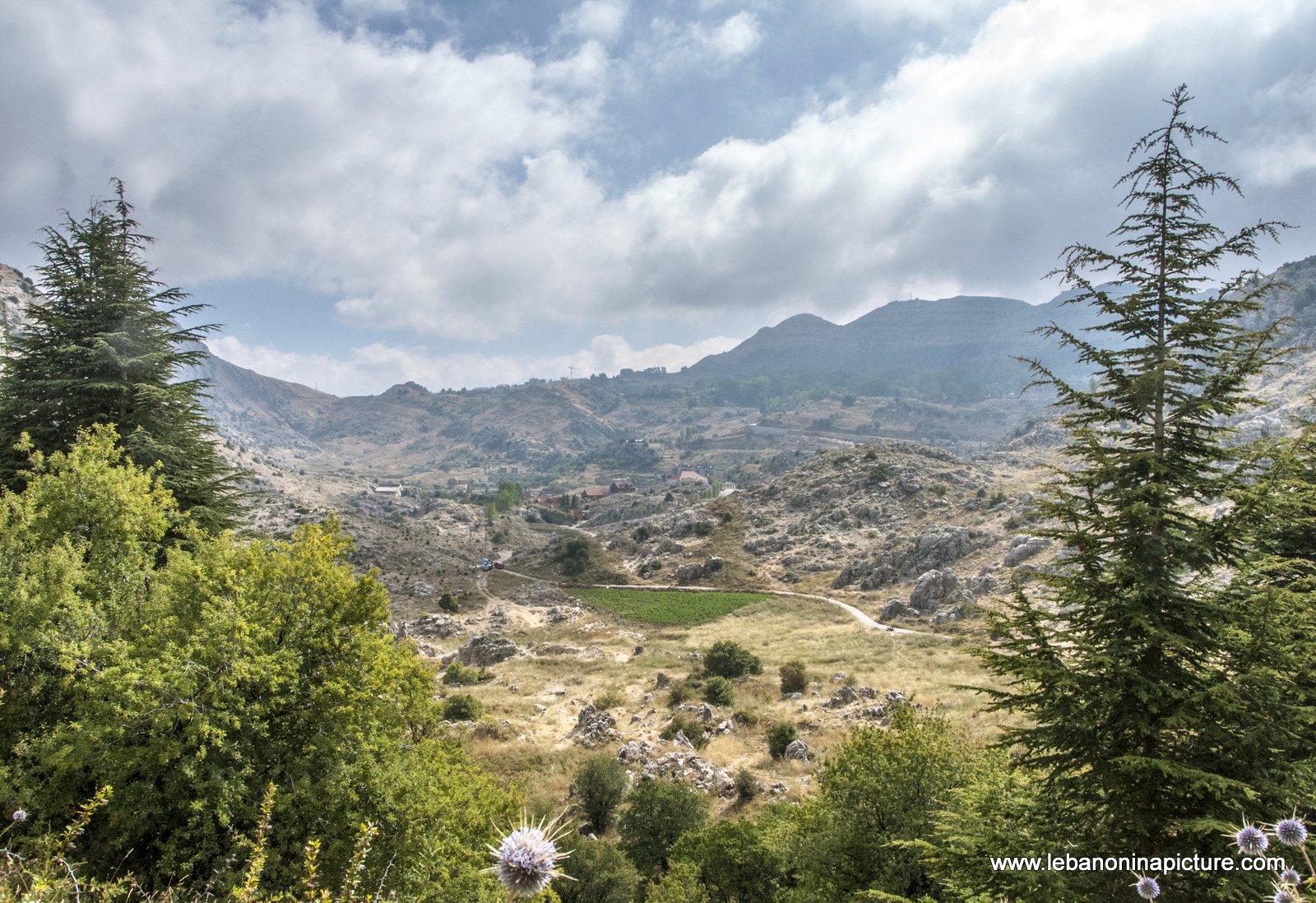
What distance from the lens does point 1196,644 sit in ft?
28.7

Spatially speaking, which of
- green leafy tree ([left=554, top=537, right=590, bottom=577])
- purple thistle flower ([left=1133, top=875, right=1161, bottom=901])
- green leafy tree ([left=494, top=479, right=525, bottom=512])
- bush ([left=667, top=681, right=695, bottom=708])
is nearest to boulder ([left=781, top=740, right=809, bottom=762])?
bush ([left=667, top=681, right=695, bottom=708])

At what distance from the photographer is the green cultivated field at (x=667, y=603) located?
69625 mm

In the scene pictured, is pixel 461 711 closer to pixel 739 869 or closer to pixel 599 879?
pixel 599 879

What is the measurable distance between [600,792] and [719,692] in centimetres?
1425

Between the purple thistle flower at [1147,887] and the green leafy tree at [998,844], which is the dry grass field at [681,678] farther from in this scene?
the purple thistle flower at [1147,887]

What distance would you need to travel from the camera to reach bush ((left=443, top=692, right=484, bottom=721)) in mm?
33875

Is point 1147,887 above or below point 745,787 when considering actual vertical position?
above

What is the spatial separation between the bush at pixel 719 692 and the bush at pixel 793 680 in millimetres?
3429

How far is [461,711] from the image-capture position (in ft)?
112

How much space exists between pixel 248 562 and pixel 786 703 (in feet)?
102

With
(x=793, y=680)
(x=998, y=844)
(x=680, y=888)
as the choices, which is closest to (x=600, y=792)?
(x=680, y=888)

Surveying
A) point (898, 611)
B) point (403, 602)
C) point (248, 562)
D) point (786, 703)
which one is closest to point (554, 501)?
point (403, 602)

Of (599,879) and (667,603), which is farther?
(667,603)

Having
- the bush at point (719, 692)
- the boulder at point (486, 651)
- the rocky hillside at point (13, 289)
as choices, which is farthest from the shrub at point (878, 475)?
the rocky hillside at point (13, 289)
